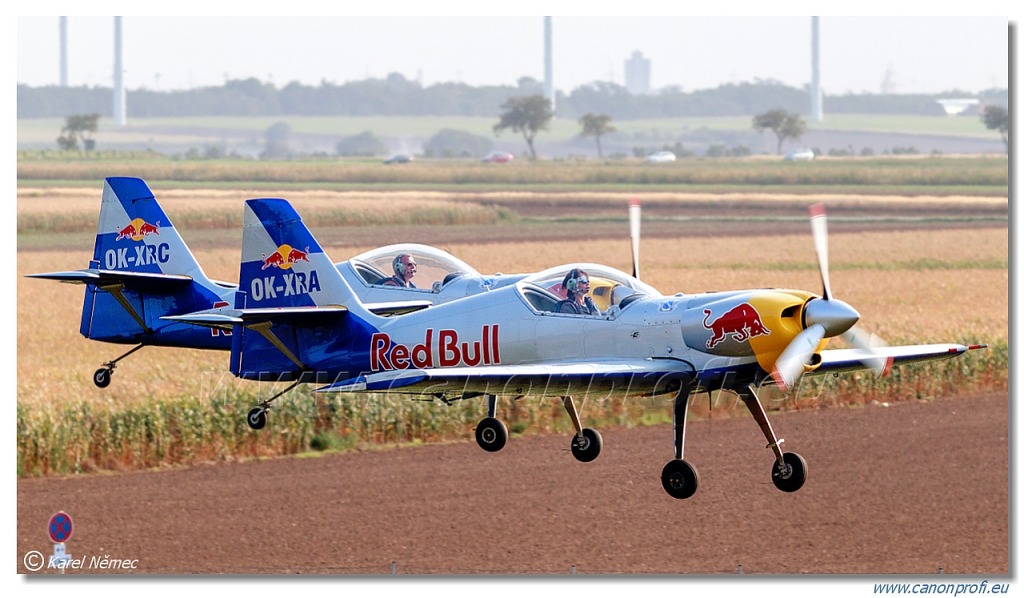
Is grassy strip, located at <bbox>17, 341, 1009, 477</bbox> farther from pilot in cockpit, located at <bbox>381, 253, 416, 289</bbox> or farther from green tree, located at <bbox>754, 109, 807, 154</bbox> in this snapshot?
green tree, located at <bbox>754, 109, 807, 154</bbox>

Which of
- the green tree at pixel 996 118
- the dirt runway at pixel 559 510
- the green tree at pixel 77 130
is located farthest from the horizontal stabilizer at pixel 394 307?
the green tree at pixel 996 118

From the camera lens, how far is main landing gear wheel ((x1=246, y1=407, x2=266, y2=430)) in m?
19.5

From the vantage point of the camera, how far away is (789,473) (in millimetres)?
18328

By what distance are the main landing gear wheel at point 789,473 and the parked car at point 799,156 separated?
452 feet

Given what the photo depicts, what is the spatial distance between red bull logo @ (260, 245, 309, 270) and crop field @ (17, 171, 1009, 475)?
4303 millimetres

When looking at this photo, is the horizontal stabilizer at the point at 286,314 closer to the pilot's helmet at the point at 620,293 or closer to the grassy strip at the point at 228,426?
the pilot's helmet at the point at 620,293

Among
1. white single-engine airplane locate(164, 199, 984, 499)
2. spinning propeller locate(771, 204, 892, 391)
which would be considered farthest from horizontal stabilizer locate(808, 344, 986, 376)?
spinning propeller locate(771, 204, 892, 391)

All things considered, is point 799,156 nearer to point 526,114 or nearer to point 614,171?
point 526,114

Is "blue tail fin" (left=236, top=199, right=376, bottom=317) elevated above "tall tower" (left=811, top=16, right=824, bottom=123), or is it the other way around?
"tall tower" (left=811, top=16, right=824, bottom=123)

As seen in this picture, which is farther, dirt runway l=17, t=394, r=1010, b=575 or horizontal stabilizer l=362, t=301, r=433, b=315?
dirt runway l=17, t=394, r=1010, b=575

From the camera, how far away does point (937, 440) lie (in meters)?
52.9

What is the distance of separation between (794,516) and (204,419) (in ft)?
62.8

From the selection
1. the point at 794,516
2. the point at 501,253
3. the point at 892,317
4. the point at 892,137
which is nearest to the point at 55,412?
the point at 794,516

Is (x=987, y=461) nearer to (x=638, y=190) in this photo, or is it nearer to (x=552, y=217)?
(x=552, y=217)
